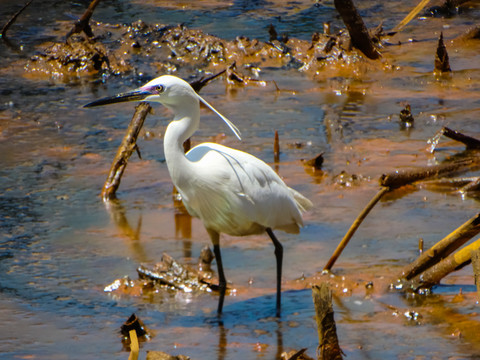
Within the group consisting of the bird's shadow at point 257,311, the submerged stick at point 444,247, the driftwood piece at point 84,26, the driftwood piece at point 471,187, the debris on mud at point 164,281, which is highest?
the driftwood piece at point 84,26

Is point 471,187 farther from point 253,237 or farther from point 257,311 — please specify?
point 257,311

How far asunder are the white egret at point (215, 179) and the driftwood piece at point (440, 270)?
0.89 meters

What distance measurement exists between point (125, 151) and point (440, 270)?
3346 millimetres

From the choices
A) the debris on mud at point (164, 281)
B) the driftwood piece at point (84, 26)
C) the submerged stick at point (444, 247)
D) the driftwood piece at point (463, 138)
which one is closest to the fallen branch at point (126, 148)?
the debris on mud at point (164, 281)

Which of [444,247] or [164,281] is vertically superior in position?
[444,247]

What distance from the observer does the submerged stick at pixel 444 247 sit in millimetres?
4949

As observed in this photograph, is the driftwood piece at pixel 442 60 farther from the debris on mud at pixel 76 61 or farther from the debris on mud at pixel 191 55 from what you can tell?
the debris on mud at pixel 76 61

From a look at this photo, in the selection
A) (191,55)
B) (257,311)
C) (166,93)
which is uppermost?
(166,93)

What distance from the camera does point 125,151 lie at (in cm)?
757

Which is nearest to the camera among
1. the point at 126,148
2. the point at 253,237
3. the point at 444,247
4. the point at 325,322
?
the point at 325,322

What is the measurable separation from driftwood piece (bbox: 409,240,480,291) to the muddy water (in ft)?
0.35

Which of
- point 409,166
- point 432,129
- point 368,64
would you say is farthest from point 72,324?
point 368,64

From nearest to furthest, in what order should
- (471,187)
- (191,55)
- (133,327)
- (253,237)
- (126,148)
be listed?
(133,327)
(253,237)
(471,187)
(126,148)
(191,55)

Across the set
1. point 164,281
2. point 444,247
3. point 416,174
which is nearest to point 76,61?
point 164,281
